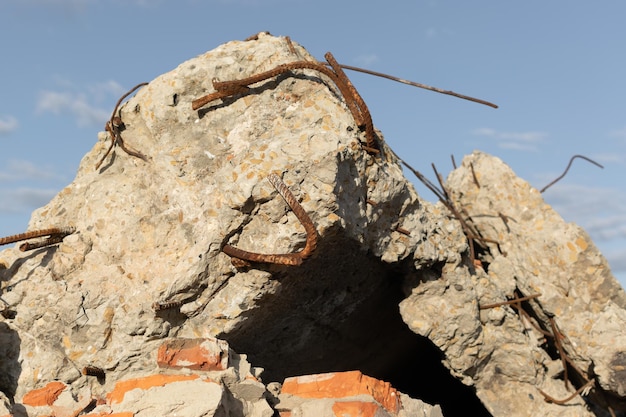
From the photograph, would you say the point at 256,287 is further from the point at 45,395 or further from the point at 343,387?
the point at 45,395

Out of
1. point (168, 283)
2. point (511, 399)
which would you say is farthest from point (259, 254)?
point (511, 399)

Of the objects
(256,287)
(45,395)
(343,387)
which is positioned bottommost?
(343,387)

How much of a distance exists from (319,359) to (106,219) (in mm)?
1702

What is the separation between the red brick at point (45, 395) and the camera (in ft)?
11.8

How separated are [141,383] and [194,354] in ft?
0.91

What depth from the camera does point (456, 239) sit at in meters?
4.92

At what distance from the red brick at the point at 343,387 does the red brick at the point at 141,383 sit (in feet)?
1.87

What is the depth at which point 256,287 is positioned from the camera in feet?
12.3

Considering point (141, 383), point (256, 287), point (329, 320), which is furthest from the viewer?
point (329, 320)

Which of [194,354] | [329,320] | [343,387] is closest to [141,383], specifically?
[194,354]

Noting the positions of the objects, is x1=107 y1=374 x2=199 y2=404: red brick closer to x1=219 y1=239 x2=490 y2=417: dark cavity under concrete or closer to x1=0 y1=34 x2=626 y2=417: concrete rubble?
x1=0 y1=34 x2=626 y2=417: concrete rubble

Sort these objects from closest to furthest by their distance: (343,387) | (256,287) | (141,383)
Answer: (141,383) < (343,387) < (256,287)

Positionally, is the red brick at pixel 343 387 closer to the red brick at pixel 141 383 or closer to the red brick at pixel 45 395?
the red brick at pixel 141 383

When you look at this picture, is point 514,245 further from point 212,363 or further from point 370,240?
point 212,363
